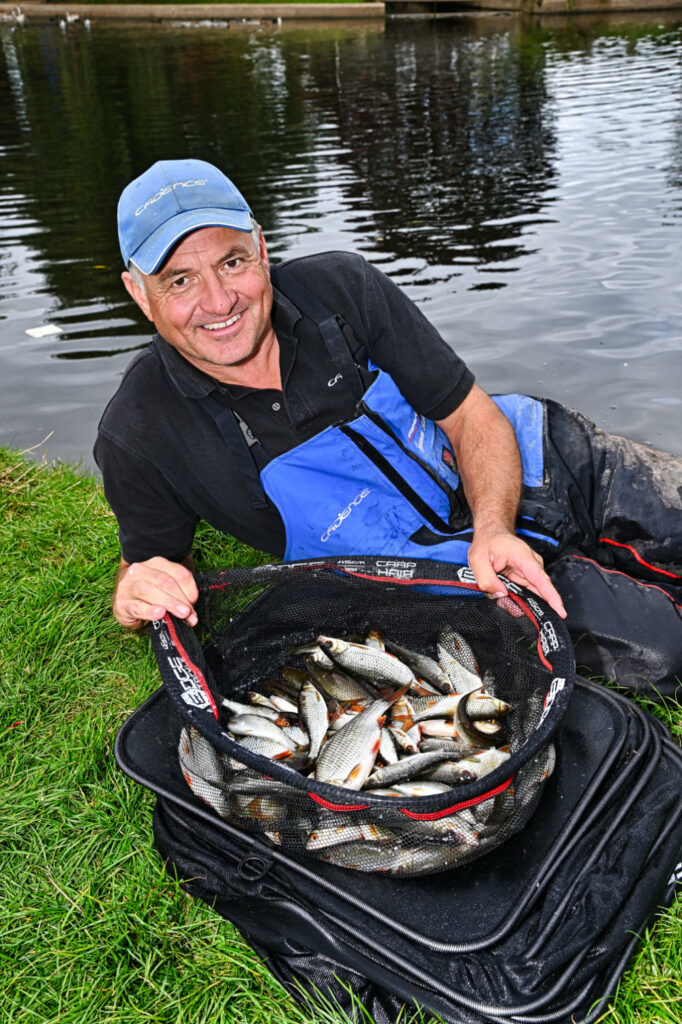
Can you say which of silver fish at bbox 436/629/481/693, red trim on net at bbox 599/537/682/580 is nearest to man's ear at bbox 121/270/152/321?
silver fish at bbox 436/629/481/693

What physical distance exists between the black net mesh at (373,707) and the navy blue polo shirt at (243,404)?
31cm

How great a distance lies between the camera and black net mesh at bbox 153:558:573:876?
213cm

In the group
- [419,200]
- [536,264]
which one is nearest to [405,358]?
[536,264]

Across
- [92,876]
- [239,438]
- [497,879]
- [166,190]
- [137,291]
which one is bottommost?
[92,876]

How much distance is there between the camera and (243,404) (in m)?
3.04

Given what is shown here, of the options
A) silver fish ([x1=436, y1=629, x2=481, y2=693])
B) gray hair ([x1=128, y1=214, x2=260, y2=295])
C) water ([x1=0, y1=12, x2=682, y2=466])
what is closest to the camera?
silver fish ([x1=436, y1=629, x2=481, y2=693])

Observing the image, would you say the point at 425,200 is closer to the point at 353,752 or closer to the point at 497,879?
the point at 353,752

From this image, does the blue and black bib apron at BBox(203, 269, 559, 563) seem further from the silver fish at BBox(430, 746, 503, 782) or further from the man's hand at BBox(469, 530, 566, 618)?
the silver fish at BBox(430, 746, 503, 782)

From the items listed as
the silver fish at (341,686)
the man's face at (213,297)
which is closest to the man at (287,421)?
the man's face at (213,297)

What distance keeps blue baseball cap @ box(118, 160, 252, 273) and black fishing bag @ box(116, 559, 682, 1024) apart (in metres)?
1.22

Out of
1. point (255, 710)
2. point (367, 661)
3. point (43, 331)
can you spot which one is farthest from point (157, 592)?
point (43, 331)

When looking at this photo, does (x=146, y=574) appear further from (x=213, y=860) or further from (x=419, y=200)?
(x=419, y=200)

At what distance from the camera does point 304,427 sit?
120 inches

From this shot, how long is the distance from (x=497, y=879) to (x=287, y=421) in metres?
1.57
